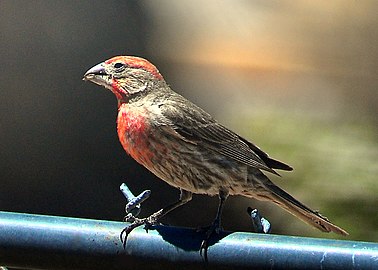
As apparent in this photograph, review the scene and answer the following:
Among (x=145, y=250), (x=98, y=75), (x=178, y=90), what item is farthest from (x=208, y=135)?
(x=178, y=90)

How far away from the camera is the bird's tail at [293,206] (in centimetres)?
452

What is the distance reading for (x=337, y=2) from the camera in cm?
984

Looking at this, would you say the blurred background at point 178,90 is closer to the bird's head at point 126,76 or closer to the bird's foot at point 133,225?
the bird's head at point 126,76

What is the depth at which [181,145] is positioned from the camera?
15.3ft

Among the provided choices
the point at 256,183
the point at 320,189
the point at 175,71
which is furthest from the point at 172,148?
the point at 175,71

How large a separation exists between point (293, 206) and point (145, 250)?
5.55 feet

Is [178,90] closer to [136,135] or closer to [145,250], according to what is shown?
[136,135]

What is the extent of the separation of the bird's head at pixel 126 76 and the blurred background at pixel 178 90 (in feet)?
8.62

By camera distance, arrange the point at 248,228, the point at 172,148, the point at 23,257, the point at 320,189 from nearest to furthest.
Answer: the point at 23,257, the point at 172,148, the point at 320,189, the point at 248,228

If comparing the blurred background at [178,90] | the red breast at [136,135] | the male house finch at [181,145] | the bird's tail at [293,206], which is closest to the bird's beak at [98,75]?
the male house finch at [181,145]

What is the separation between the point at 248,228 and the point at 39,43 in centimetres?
232

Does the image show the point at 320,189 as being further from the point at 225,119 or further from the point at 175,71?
the point at 175,71

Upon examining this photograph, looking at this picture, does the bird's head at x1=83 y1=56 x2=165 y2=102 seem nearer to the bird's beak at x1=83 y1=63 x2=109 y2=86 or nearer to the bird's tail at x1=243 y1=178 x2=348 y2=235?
the bird's beak at x1=83 y1=63 x2=109 y2=86

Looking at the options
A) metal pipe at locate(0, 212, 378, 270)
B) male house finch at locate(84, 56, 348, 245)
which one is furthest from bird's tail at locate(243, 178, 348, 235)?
metal pipe at locate(0, 212, 378, 270)
